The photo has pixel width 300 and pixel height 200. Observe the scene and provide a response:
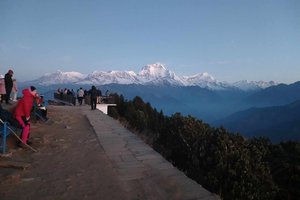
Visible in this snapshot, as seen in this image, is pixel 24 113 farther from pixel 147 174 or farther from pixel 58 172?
pixel 147 174

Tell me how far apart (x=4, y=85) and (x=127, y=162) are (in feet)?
47.4

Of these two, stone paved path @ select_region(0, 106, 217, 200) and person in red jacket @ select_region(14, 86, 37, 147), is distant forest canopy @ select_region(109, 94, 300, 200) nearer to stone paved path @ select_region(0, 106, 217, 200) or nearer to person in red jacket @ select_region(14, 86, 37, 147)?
stone paved path @ select_region(0, 106, 217, 200)

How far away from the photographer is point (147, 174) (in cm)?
655

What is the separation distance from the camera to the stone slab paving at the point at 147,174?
18.1ft

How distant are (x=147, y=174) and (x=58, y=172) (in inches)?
71.3

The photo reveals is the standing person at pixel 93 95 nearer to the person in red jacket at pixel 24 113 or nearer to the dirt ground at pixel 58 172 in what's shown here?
the dirt ground at pixel 58 172

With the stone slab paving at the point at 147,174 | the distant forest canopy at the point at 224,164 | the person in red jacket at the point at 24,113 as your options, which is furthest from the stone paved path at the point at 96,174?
the distant forest canopy at the point at 224,164

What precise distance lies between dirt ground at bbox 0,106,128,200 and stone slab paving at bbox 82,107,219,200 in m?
0.25

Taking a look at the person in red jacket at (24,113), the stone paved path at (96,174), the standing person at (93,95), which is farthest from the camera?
the standing person at (93,95)

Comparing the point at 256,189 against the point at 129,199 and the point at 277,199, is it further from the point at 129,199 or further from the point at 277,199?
the point at 129,199

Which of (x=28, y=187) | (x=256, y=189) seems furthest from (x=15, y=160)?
(x=256, y=189)

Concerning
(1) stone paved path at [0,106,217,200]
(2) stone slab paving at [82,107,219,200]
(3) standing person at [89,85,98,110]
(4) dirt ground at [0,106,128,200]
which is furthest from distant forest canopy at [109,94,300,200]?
(3) standing person at [89,85,98,110]

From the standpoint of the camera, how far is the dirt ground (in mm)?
5448

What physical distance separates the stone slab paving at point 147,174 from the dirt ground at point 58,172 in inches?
10.0
